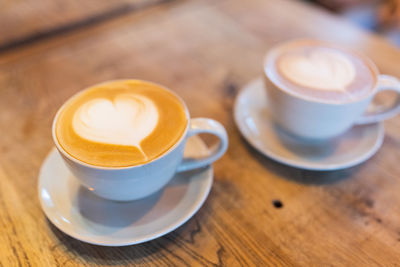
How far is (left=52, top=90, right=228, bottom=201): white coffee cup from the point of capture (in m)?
0.45

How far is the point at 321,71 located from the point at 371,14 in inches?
50.8

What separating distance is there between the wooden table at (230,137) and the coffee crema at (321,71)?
14 cm

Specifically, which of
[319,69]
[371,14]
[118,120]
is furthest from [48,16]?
[371,14]

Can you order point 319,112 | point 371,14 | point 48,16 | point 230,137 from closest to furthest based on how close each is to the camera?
point 319,112 → point 230,137 → point 48,16 → point 371,14

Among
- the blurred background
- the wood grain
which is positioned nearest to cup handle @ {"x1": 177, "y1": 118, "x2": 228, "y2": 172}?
the wood grain

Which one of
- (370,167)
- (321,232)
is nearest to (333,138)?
(370,167)

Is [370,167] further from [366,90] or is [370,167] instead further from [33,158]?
[33,158]

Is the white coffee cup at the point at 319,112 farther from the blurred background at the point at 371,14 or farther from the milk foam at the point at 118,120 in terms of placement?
the blurred background at the point at 371,14

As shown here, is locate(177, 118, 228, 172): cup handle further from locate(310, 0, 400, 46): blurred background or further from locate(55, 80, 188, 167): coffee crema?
locate(310, 0, 400, 46): blurred background

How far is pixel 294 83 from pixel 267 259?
30 cm

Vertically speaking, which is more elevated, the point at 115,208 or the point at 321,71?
the point at 321,71

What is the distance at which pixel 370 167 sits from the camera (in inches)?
24.2

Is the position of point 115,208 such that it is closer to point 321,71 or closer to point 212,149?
point 212,149

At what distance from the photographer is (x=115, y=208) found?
0.53 meters
